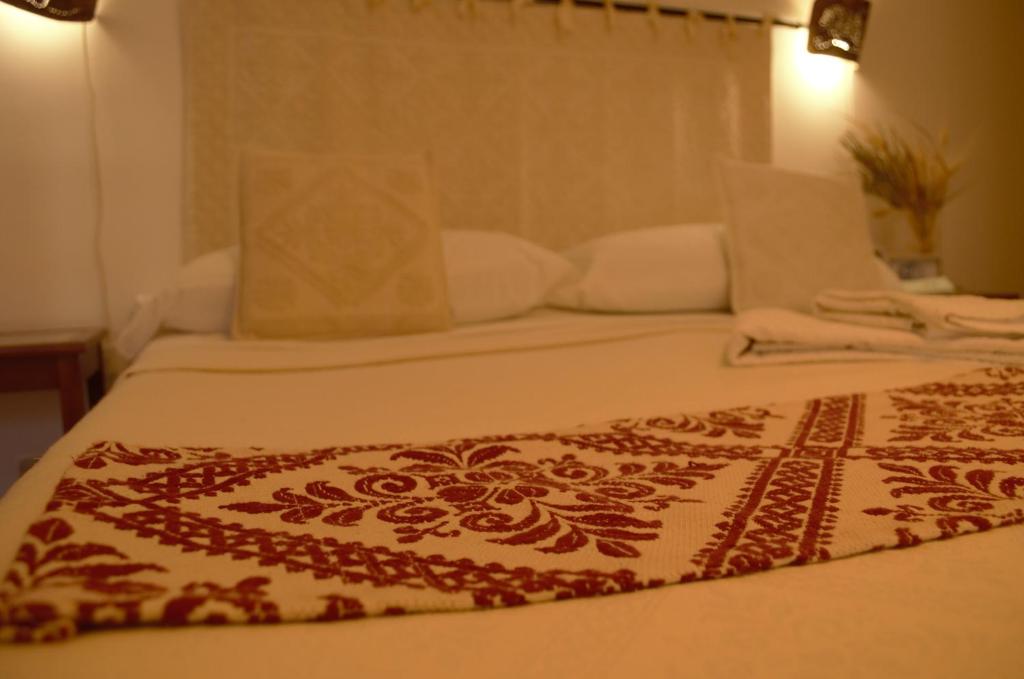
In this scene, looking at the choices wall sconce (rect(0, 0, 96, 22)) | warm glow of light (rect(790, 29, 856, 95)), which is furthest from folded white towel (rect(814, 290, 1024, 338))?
wall sconce (rect(0, 0, 96, 22))

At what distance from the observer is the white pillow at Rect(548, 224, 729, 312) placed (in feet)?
6.88

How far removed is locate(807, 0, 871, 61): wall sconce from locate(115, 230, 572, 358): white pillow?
1541 mm

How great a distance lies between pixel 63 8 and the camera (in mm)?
2078

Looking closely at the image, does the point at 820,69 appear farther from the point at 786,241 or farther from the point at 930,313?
the point at 930,313

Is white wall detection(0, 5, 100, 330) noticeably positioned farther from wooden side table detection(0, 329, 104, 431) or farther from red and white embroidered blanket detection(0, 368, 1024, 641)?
red and white embroidered blanket detection(0, 368, 1024, 641)

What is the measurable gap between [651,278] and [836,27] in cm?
154

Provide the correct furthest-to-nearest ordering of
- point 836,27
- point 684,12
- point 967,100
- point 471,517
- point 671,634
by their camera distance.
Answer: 1. point 967,100
2. point 836,27
3. point 684,12
4. point 471,517
5. point 671,634

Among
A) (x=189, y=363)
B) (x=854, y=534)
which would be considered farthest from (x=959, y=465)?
(x=189, y=363)

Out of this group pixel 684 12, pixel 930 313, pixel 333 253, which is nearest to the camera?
pixel 930 313

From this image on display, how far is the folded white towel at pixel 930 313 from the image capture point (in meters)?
1.39

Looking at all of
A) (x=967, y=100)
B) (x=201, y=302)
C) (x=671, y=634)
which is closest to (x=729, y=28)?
(x=967, y=100)

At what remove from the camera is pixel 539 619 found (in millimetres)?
424

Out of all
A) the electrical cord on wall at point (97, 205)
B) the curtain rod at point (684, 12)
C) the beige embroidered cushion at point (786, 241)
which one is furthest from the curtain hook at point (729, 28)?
the electrical cord on wall at point (97, 205)

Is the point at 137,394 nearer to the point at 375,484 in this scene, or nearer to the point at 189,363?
the point at 189,363
